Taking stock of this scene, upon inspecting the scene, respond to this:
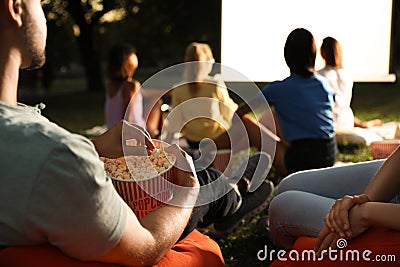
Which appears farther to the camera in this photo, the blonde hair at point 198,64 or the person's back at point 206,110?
the blonde hair at point 198,64

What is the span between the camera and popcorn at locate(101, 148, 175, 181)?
164cm

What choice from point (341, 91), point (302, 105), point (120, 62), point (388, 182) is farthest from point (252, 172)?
point (120, 62)

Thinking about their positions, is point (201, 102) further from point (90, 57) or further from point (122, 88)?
point (90, 57)

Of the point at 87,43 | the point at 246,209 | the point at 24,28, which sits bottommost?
the point at 87,43

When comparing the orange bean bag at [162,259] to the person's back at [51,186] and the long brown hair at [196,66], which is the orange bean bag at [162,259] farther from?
the long brown hair at [196,66]

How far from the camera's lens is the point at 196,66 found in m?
4.99

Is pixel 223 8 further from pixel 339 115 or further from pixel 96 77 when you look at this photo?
pixel 96 77

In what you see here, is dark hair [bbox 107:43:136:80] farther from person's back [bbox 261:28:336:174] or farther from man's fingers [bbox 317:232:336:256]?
man's fingers [bbox 317:232:336:256]

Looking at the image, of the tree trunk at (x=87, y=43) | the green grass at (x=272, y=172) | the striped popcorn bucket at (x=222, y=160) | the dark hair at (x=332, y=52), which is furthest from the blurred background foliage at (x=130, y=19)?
the striped popcorn bucket at (x=222, y=160)

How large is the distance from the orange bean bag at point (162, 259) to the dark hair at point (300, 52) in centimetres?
187

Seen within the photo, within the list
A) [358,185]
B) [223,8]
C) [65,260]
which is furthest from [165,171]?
[223,8]

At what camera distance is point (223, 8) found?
3.97m

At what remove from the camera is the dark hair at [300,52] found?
358 cm

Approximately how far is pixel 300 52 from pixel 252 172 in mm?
778
